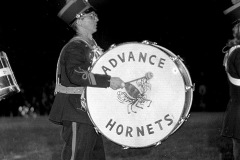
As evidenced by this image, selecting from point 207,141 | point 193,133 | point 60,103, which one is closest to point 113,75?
point 60,103

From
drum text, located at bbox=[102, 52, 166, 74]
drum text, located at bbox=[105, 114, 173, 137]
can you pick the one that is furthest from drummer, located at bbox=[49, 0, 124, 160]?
drum text, located at bbox=[105, 114, 173, 137]

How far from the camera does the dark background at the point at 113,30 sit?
22.1 metres

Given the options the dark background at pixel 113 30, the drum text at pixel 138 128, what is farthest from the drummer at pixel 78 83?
the dark background at pixel 113 30

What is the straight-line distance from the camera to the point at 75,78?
206 inches

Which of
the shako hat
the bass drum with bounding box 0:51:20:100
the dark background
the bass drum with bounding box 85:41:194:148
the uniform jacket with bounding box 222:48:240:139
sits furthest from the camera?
the dark background

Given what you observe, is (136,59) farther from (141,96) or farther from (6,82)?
(6,82)

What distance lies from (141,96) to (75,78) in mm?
575

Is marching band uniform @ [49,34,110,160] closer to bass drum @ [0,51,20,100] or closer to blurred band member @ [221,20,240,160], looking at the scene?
bass drum @ [0,51,20,100]

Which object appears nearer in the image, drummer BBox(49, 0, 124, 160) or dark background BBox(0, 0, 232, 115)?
drummer BBox(49, 0, 124, 160)

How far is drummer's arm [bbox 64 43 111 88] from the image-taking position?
518 cm

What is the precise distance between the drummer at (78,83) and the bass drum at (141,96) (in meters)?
0.11

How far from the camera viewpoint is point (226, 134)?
551 cm

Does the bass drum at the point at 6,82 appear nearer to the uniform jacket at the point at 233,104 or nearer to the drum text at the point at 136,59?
the drum text at the point at 136,59

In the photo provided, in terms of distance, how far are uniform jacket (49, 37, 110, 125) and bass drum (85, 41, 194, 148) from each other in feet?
0.31
